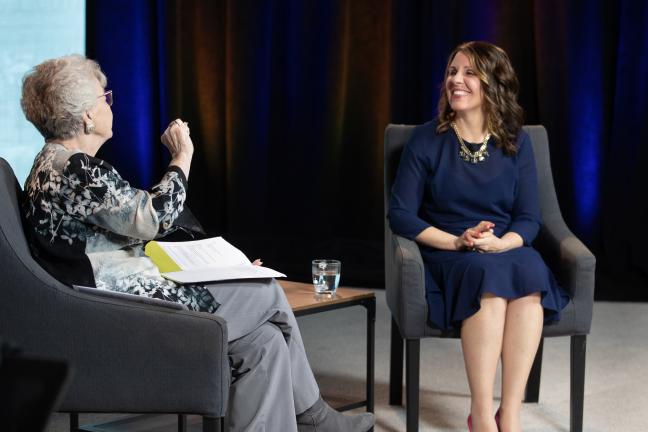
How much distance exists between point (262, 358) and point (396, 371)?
897 mm

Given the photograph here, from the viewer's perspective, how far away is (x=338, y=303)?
2.79m

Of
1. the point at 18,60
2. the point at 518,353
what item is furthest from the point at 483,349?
the point at 18,60

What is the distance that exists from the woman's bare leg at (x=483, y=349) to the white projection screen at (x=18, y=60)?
2.99m

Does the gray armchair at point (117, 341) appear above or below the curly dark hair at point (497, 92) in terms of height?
below

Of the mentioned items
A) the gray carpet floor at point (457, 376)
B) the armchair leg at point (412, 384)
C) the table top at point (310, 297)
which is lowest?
the gray carpet floor at point (457, 376)

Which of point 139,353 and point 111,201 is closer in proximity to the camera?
point 139,353

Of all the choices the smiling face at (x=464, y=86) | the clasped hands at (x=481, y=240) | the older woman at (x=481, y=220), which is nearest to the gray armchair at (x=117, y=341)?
the older woman at (x=481, y=220)

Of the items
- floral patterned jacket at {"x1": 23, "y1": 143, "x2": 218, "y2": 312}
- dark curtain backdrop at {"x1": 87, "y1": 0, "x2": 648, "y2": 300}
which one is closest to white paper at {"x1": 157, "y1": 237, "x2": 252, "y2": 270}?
floral patterned jacket at {"x1": 23, "y1": 143, "x2": 218, "y2": 312}

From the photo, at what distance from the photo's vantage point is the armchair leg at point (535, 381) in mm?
3180

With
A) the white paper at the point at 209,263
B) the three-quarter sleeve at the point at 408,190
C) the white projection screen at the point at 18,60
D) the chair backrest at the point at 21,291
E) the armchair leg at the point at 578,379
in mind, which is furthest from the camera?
the white projection screen at the point at 18,60

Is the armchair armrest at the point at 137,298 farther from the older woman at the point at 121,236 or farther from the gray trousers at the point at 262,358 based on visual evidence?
the gray trousers at the point at 262,358

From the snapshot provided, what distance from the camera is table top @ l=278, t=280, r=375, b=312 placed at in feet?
8.93

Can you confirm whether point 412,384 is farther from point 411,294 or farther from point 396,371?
point 396,371

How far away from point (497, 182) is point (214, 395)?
1250 mm
